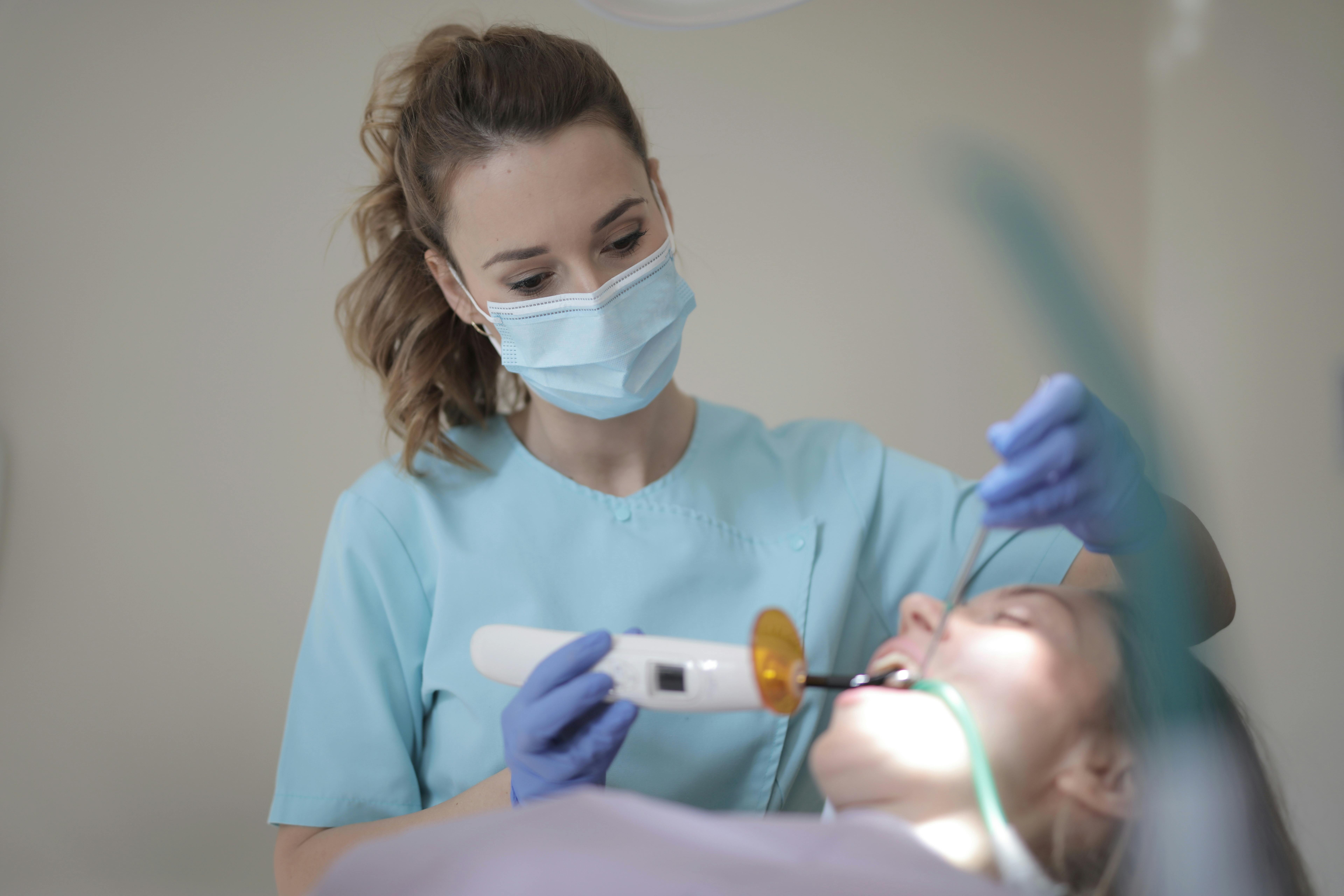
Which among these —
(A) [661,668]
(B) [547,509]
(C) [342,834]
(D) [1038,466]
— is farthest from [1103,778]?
(C) [342,834]

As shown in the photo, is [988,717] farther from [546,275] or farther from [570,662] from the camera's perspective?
[546,275]

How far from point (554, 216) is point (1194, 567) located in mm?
817

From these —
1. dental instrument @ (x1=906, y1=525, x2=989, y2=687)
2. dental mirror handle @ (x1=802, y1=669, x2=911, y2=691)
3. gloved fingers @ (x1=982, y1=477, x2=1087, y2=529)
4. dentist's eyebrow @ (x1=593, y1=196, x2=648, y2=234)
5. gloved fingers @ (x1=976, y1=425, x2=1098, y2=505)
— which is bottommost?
dental mirror handle @ (x1=802, y1=669, x2=911, y2=691)

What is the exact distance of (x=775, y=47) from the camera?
6.05 feet

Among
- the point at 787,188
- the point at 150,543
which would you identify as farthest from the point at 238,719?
the point at 787,188

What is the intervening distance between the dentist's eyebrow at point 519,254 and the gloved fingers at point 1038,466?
22.9 inches

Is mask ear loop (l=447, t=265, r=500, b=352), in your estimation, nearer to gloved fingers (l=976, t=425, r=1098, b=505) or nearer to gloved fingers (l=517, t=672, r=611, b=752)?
gloved fingers (l=517, t=672, r=611, b=752)

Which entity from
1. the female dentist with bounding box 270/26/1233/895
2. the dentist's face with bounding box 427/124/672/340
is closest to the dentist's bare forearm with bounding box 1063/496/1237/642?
the female dentist with bounding box 270/26/1233/895

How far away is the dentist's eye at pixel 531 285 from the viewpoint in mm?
1163

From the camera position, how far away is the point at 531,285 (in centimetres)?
118

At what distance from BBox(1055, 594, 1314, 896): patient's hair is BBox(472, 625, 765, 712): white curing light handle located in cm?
34

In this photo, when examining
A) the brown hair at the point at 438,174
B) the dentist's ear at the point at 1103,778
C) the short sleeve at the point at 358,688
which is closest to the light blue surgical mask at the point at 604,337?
the brown hair at the point at 438,174

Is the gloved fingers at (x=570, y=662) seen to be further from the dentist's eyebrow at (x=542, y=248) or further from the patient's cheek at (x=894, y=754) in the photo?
the dentist's eyebrow at (x=542, y=248)

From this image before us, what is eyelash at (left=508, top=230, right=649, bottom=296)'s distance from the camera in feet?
3.83
